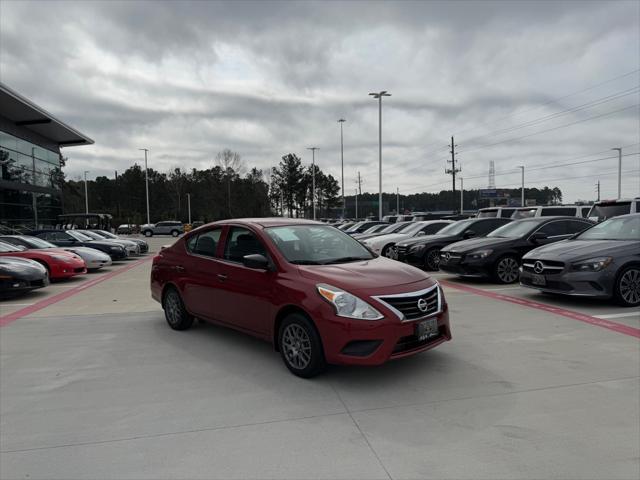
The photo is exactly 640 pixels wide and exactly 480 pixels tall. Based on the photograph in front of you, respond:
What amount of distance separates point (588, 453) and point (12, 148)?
38.0 metres

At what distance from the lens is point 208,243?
5871 mm

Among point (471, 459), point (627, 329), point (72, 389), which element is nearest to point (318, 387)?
point (471, 459)

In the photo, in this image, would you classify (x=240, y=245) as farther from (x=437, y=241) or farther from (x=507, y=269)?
(x=437, y=241)

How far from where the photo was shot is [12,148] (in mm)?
31750

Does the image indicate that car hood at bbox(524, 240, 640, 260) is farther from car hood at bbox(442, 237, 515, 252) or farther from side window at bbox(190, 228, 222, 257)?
side window at bbox(190, 228, 222, 257)

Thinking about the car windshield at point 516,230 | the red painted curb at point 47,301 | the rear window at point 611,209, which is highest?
the rear window at point 611,209

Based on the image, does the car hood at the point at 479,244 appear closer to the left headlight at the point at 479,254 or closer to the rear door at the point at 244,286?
the left headlight at the point at 479,254

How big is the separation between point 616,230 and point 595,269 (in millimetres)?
1519

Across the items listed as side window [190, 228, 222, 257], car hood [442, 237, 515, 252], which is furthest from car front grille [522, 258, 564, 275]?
side window [190, 228, 222, 257]

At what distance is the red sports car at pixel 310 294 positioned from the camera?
4016 millimetres

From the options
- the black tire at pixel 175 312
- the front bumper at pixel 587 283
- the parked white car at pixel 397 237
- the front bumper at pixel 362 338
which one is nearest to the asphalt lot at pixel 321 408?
the black tire at pixel 175 312

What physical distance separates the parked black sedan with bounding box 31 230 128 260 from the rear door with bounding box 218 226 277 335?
13839mm

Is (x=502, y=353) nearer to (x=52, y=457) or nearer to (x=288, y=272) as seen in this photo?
(x=288, y=272)

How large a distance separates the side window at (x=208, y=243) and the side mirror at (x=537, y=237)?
7.52m
